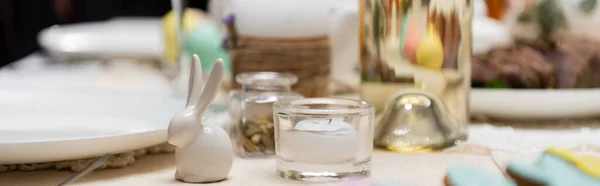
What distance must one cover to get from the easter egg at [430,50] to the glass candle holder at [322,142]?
13 centimetres

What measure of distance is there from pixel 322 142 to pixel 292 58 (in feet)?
1.02

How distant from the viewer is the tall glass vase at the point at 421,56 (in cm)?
65

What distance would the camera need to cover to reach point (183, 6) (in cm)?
97

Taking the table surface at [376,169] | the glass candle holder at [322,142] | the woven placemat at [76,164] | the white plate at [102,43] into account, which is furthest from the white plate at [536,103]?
the white plate at [102,43]

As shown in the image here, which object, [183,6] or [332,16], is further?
[183,6]

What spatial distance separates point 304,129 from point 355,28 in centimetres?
42

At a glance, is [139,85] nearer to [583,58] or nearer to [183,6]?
[183,6]

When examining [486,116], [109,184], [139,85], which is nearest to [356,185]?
[109,184]

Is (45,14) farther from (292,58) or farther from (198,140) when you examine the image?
(198,140)

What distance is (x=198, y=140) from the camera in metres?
0.51

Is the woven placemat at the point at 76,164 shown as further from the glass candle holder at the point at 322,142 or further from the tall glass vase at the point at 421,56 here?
the tall glass vase at the point at 421,56

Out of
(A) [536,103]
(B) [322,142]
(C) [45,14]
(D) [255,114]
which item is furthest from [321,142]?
(C) [45,14]

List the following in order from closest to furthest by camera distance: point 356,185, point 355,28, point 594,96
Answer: point 356,185
point 594,96
point 355,28

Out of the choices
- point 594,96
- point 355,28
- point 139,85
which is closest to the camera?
point 594,96
